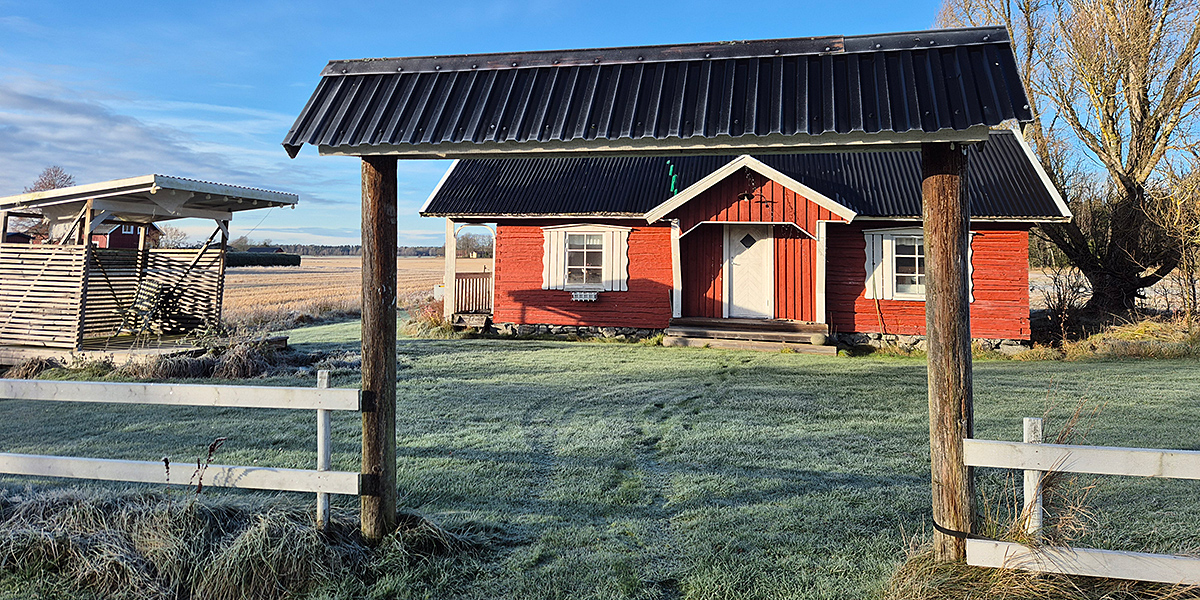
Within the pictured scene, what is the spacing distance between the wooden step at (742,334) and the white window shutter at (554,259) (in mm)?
3000

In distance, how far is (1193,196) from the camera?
14.8 meters

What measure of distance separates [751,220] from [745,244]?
1231 millimetres

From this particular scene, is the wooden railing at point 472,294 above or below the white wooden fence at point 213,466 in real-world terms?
above

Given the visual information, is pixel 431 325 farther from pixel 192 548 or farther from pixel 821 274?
pixel 192 548

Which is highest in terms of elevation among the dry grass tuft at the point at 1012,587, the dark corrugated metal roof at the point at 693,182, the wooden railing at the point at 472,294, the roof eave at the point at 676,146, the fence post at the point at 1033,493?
the dark corrugated metal roof at the point at 693,182

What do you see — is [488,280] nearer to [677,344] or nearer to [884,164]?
[677,344]

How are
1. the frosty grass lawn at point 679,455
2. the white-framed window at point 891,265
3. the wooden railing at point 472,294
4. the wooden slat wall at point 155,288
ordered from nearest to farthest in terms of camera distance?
the frosty grass lawn at point 679,455, the wooden slat wall at point 155,288, the white-framed window at point 891,265, the wooden railing at point 472,294

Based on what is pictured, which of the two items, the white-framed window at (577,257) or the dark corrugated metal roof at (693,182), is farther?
the white-framed window at (577,257)

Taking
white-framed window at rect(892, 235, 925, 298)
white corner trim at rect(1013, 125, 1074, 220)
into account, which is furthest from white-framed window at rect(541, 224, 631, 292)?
white corner trim at rect(1013, 125, 1074, 220)

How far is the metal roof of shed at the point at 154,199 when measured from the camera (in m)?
11.2

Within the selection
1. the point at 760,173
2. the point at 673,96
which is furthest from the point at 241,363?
the point at 760,173

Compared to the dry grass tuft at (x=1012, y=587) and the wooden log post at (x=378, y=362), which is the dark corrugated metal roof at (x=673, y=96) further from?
the dry grass tuft at (x=1012, y=587)

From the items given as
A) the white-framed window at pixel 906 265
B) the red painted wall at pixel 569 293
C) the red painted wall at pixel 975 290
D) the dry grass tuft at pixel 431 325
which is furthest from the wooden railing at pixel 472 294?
the white-framed window at pixel 906 265

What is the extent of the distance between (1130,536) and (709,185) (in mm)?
10760
